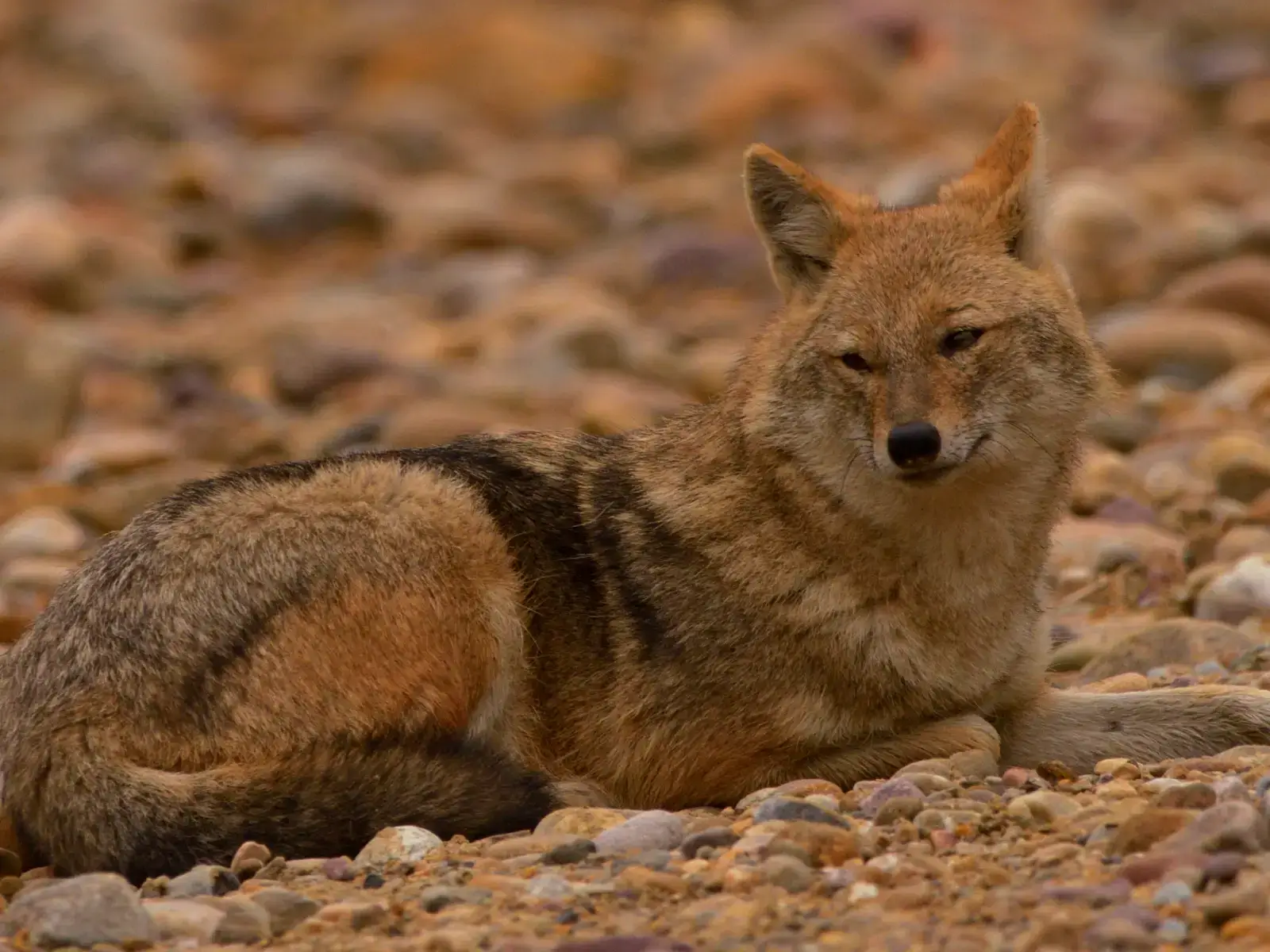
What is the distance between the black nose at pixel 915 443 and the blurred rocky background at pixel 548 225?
1931mm

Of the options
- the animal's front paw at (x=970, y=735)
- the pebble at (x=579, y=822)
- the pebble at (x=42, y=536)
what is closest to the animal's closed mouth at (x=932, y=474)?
the animal's front paw at (x=970, y=735)

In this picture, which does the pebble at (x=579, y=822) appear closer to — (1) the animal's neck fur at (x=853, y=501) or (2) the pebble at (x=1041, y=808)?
(2) the pebble at (x=1041, y=808)

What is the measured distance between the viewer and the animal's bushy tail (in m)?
6.16

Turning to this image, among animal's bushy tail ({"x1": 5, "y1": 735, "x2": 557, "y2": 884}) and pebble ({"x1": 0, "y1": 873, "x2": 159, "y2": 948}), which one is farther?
animal's bushy tail ({"x1": 5, "y1": 735, "x2": 557, "y2": 884})

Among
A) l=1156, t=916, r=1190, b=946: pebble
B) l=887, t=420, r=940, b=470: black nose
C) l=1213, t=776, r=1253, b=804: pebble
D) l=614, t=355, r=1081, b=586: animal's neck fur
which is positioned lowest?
l=1156, t=916, r=1190, b=946: pebble

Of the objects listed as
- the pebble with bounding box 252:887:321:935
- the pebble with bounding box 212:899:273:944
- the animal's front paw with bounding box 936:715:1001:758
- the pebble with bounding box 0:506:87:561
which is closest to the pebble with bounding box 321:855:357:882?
the pebble with bounding box 252:887:321:935

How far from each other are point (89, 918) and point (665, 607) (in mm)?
2651

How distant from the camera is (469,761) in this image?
254 inches

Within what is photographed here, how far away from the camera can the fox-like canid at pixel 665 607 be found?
21.1 ft

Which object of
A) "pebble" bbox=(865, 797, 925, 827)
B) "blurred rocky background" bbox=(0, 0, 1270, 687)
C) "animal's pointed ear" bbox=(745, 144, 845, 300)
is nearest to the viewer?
"pebble" bbox=(865, 797, 925, 827)

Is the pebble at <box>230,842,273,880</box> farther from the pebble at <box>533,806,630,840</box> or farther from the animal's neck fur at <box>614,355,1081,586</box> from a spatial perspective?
the animal's neck fur at <box>614,355,1081,586</box>

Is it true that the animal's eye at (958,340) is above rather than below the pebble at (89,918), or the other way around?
above

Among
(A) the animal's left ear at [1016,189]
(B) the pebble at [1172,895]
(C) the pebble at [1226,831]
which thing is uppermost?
(A) the animal's left ear at [1016,189]

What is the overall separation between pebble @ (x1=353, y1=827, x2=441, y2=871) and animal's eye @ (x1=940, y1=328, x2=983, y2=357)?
243 cm
